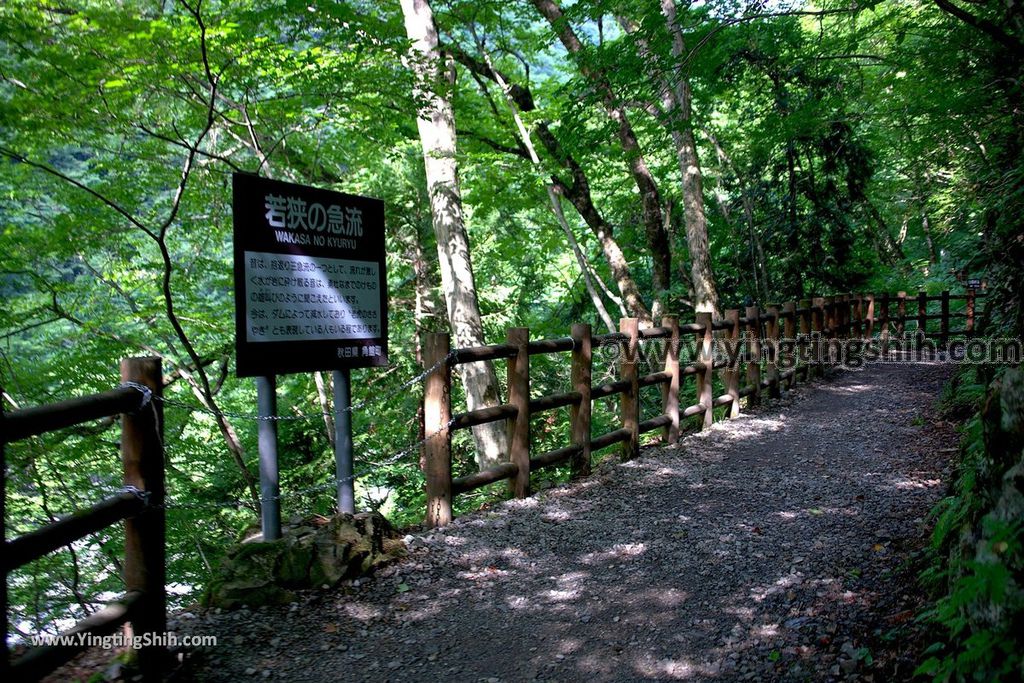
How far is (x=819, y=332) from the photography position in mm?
12477

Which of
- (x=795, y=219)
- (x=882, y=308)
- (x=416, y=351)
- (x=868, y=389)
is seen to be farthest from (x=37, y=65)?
(x=882, y=308)

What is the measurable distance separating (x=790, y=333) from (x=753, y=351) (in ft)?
6.00

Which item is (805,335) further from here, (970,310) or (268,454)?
(268,454)

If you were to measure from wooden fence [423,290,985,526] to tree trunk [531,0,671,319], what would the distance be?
2.42m

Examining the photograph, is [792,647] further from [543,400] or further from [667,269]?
[667,269]

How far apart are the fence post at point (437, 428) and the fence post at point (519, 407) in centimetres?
77

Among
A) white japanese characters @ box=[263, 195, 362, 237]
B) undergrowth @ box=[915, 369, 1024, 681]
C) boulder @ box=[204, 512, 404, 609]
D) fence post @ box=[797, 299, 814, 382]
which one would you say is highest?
white japanese characters @ box=[263, 195, 362, 237]

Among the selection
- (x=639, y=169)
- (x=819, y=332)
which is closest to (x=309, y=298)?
(x=639, y=169)

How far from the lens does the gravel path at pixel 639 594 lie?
3.12 m

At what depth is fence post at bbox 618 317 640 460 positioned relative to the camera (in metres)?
6.96

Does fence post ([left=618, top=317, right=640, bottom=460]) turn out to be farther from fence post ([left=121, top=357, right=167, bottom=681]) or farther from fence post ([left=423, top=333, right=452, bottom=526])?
fence post ([left=121, top=357, right=167, bottom=681])

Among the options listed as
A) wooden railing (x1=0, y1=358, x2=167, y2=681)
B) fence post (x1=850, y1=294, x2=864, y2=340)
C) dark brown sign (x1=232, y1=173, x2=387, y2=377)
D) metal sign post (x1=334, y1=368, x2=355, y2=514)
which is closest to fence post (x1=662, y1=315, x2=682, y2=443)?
dark brown sign (x1=232, y1=173, x2=387, y2=377)

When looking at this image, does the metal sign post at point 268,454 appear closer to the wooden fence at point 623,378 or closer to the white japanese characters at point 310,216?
the white japanese characters at point 310,216

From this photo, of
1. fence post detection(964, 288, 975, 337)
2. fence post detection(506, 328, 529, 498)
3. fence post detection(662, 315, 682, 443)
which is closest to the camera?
fence post detection(506, 328, 529, 498)
